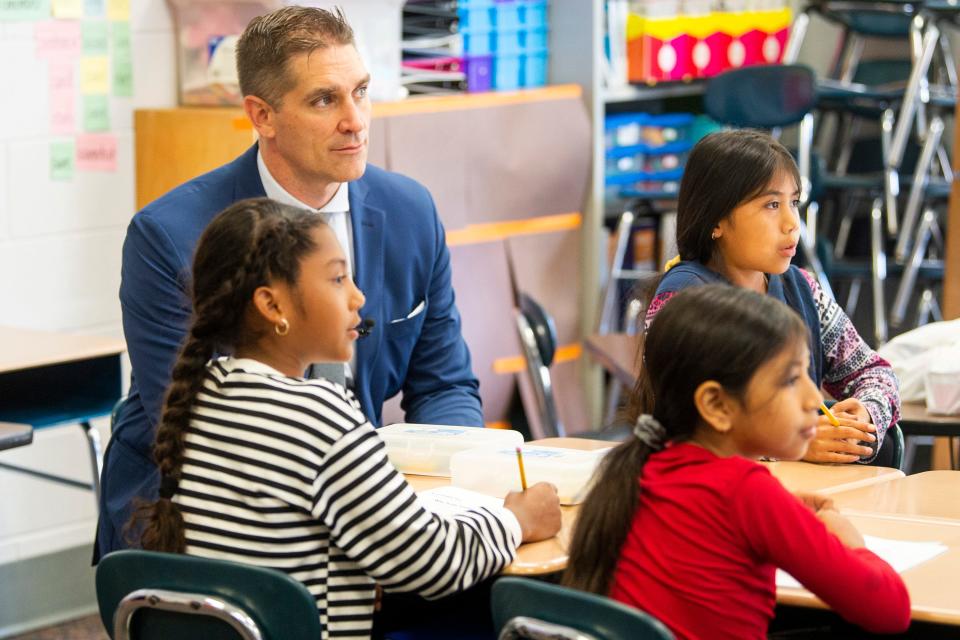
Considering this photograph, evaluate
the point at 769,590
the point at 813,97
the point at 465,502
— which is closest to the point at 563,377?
the point at 813,97

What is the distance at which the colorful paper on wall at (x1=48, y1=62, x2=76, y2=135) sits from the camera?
3646 mm

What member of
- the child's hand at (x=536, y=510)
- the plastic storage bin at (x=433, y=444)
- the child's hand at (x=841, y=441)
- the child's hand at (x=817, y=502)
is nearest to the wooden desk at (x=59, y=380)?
the plastic storage bin at (x=433, y=444)

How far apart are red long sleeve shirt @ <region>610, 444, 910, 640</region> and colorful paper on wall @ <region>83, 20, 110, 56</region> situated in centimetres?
259

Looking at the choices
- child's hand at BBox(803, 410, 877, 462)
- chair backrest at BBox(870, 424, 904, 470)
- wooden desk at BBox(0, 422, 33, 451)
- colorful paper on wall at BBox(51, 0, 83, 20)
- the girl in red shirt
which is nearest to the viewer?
the girl in red shirt

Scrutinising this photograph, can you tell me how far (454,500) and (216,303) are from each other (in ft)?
1.41

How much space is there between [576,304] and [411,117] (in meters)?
0.97

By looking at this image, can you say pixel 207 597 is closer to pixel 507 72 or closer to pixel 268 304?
pixel 268 304

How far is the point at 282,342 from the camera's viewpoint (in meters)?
1.79

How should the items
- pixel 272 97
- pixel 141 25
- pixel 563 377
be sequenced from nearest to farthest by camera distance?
pixel 272 97 → pixel 141 25 → pixel 563 377

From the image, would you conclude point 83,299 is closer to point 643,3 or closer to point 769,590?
point 643,3

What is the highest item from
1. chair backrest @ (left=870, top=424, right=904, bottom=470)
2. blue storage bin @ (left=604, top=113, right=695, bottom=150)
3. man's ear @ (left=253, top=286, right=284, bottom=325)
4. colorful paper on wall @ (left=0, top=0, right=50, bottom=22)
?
colorful paper on wall @ (left=0, top=0, right=50, bottom=22)

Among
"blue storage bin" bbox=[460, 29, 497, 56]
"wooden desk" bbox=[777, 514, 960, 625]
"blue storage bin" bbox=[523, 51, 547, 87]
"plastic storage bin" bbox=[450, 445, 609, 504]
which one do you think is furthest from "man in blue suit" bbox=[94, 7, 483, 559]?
"blue storage bin" bbox=[523, 51, 547, 87]

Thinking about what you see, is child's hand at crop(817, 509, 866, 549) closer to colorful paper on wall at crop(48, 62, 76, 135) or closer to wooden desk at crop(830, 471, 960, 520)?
wooden desk at crop(830, 471, 960, 520)

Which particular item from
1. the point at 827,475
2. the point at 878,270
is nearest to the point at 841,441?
the point at 827,475
